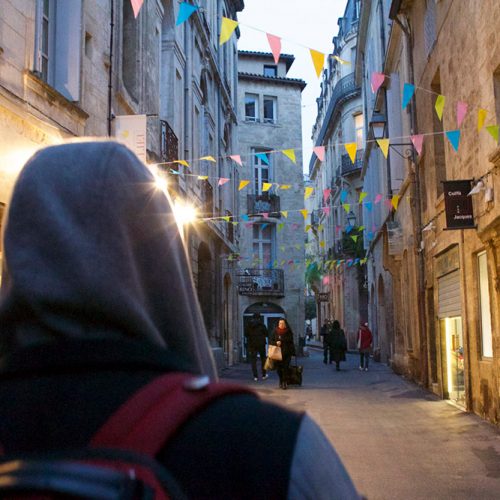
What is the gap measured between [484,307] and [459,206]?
162cm

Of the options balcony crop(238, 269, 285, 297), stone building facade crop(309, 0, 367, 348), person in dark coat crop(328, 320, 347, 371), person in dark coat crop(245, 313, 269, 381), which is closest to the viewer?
person in dark coat crop(245, 313, 269, 381)

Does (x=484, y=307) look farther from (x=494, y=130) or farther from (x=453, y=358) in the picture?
(x=494, y=130)

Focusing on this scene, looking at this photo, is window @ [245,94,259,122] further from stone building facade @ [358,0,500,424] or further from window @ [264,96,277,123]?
stone building facade @ [358,0,500,424]

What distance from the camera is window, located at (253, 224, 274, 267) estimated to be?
Result: 36.1 m

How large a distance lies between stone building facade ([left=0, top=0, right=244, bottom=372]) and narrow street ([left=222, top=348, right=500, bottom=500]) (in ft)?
16.0

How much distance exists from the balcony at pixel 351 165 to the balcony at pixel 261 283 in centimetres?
763

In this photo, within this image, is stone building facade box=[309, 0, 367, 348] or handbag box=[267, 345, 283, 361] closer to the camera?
handbag box=[267, 345, 283, 361]

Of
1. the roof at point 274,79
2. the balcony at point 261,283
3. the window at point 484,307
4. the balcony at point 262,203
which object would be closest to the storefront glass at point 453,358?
the window at point 484,307

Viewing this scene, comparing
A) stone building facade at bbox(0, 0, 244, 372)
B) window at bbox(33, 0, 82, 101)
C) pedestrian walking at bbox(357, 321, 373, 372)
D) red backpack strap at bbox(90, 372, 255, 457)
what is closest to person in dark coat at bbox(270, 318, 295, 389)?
stone building facade at bbox(0, 0, 244, 372)

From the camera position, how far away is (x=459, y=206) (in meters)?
10.9

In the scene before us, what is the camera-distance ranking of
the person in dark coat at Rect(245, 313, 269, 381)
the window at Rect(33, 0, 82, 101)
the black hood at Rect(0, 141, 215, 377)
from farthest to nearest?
the person in dark coat at Rect(245, 313, 269, 381) < the window at Rect(33, 0, 82, 101) < the black hood at Rect(0, 141, 215, 377)

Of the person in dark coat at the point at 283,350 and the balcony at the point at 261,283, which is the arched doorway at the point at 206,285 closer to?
the person in dark coat at the point at 283,350

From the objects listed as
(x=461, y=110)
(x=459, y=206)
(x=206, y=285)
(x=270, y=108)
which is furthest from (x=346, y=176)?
(x=461, y=110)

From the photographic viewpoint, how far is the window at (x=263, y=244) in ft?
119
